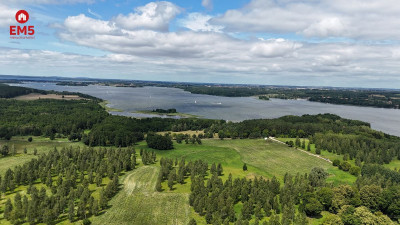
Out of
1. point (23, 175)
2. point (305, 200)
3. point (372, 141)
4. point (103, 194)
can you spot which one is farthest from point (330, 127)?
point (23, 175)

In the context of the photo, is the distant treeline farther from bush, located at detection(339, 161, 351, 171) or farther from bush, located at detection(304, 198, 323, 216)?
bush, located at detection(339, 161, 351, 171)

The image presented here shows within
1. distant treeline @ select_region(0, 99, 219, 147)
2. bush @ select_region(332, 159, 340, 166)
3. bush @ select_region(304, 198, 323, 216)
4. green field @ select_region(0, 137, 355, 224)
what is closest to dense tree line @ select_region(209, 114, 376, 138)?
green field @ select_region(0, 137, 355, 224)

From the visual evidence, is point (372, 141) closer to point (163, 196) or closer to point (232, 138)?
point (232, 138)

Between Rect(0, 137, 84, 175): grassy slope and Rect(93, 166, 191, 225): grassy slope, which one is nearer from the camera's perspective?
Rect(93, 166, 191, 225): grassy slope

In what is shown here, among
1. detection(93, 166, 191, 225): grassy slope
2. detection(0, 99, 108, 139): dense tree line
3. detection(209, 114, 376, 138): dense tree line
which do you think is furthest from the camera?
detection(209, 114, 376, 138): dense tree line

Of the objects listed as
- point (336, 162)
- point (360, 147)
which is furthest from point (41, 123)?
point (360, 147)

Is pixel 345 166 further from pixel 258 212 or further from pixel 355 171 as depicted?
pixel 258 212

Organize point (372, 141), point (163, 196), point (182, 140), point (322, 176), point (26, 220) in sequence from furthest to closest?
1. point (182, 140)
2. point (372, 141)
3. point (322, 176)
4. point (163, 196)
5. point (26, 220)

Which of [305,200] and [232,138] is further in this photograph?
[232,138]
